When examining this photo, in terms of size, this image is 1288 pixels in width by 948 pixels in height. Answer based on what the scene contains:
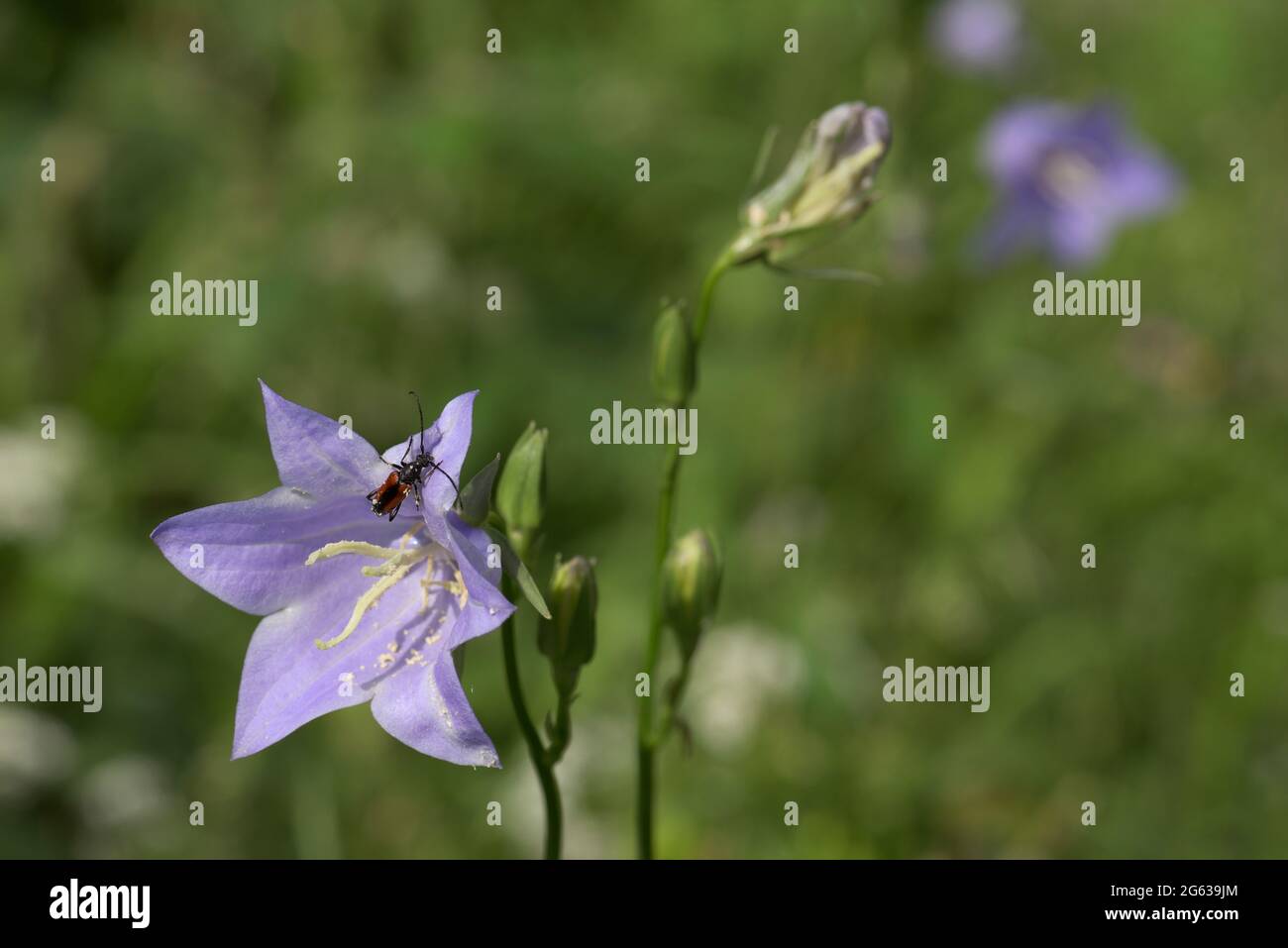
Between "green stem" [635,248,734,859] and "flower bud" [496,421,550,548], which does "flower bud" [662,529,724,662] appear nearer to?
"green stem" [635,248,734,859]

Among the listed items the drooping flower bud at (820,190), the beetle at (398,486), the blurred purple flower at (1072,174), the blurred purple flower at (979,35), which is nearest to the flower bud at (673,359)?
the drooping flower bud at (820,190)

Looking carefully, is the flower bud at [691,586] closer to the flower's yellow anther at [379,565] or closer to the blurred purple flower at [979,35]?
the flower's yellow anther at [379,565]

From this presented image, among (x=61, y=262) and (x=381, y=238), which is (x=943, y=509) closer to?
(x=381, y=238)

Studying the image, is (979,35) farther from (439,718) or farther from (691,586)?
(439,718)

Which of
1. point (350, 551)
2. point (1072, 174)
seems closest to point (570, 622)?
point (350, 551)

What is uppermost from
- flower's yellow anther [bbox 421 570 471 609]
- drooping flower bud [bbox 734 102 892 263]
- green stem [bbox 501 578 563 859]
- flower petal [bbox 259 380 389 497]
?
drooping flower bud [bbox 734 102 892 263]

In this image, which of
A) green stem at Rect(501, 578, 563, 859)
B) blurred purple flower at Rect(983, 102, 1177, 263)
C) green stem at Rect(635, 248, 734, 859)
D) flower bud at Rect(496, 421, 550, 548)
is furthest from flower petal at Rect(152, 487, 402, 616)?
blurred purple flower at Rect(983, 102, 1177, 263)

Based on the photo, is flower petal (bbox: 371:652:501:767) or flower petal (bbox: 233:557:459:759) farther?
flower petal (bbox: 233:557:459:759)
